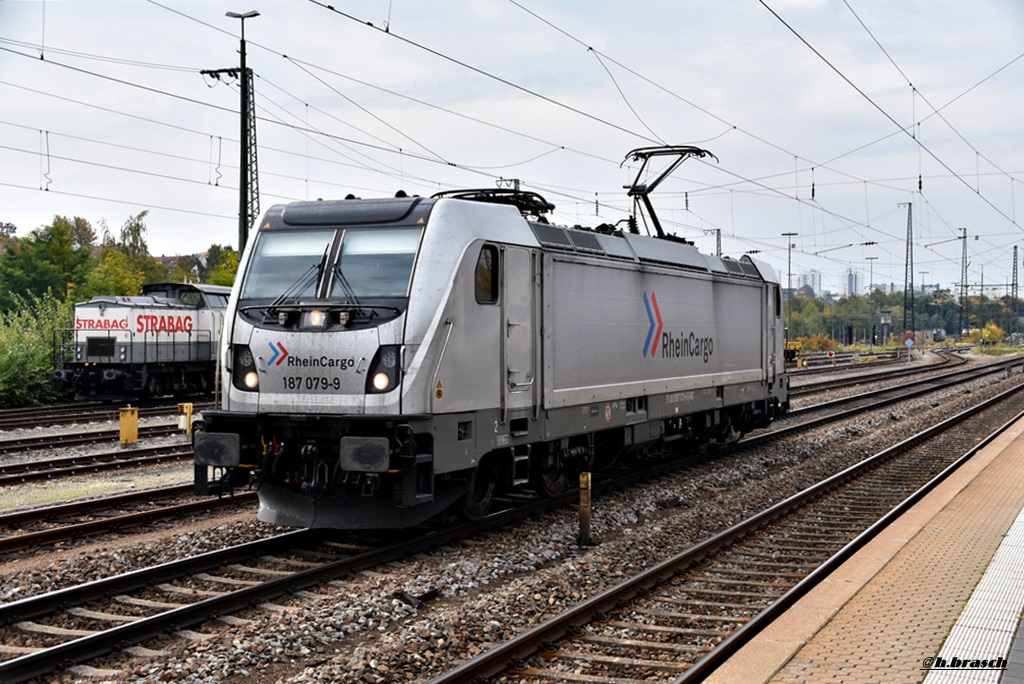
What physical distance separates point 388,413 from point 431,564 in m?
1.56

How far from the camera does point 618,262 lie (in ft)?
44.6

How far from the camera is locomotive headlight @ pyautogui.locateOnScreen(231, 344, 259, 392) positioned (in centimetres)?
Answer: 1018

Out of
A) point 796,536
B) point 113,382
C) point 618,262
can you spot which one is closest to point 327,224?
point 618,262

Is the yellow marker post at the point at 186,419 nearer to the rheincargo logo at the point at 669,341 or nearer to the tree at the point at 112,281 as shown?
the rheincargo logo at the point at 669,341

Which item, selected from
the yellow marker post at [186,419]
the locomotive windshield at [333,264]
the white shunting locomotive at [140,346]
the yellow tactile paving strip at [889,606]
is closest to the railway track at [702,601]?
the yellow tactile paving strip at [889,606]

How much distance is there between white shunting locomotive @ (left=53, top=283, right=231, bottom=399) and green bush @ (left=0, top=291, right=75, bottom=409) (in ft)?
2.23

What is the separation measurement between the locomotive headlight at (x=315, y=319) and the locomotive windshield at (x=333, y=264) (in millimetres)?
247

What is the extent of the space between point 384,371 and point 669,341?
267 inches

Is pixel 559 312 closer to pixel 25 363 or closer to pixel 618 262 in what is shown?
pixel 618 262

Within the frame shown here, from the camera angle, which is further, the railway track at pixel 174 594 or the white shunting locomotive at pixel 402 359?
the white shunting locomotive at pixel 402 359

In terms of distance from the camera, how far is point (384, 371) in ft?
31.4

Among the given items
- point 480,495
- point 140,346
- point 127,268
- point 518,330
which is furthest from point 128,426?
point 127,268

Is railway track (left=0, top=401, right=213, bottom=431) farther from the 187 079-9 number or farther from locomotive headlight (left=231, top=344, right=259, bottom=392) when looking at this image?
the 187 079-9 number

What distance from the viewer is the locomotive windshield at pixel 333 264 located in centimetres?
996
